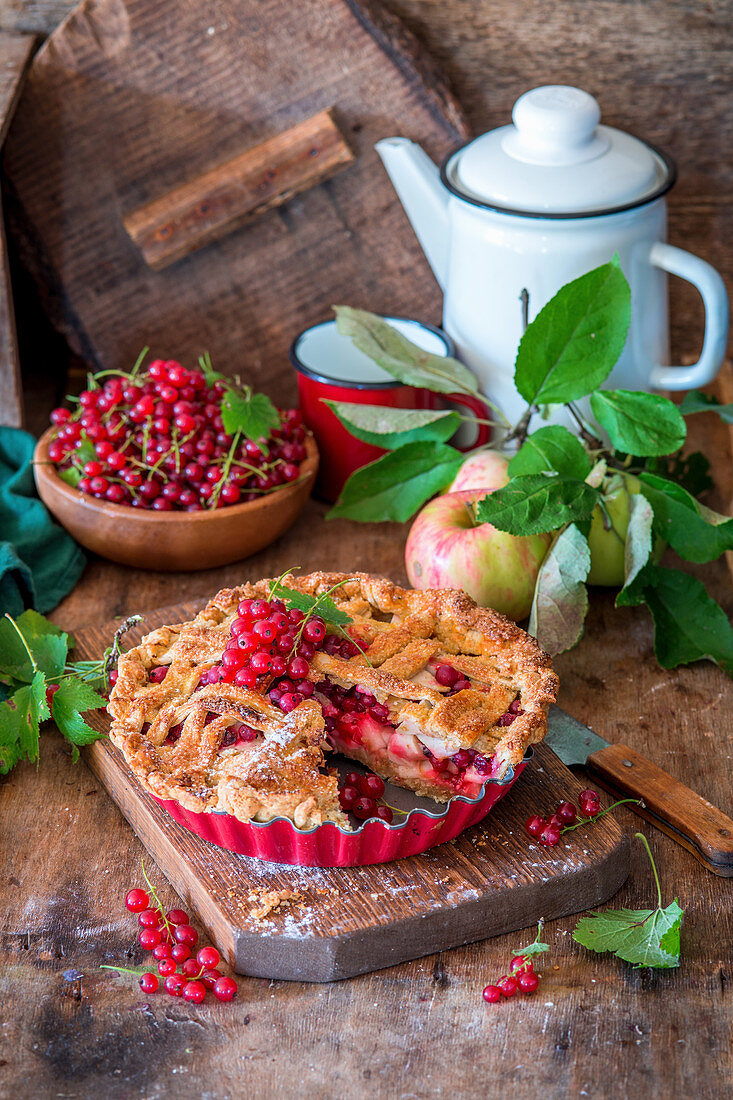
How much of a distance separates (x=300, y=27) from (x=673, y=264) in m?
0.71

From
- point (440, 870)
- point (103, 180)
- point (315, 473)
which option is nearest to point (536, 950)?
point (440, 870)

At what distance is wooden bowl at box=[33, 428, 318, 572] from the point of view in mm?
1397

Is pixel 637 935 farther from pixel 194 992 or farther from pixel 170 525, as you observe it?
pixel 170 525

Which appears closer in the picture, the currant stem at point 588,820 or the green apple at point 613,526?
the currant stem at point 588,820

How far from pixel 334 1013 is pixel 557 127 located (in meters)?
1.12

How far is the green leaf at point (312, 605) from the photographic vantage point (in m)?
1.10

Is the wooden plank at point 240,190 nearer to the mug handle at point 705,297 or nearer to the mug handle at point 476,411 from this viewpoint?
the mug handle at point 476,411

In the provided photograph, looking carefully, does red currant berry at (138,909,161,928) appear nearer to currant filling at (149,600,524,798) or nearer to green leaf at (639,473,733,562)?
currant filling at (149,600,524,798)

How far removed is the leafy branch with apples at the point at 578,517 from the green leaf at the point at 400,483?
0.05 m

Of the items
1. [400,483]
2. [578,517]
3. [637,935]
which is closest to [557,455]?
[578,517]

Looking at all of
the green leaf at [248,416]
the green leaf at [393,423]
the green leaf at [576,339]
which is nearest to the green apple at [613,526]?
the green leaf at [576,339]

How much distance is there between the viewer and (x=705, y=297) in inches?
56.5

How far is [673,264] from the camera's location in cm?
143

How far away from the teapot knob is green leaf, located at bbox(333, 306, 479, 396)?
0.30 m
